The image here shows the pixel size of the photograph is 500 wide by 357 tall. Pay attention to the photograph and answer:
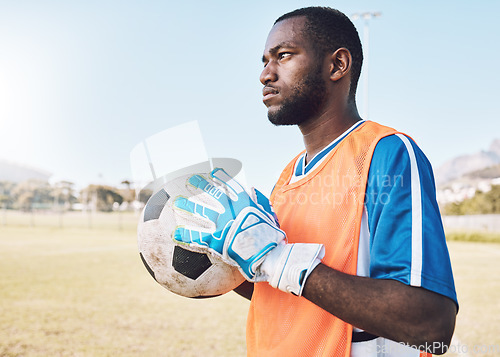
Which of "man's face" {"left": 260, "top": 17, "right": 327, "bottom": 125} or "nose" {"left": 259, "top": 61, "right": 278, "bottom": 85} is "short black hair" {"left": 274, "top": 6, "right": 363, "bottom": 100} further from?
"nose" {"left": 259, "top": 61, "right": 278, "bottom": 85}

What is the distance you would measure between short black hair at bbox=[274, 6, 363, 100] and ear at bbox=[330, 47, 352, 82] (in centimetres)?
3

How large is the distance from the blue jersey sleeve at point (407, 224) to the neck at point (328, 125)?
38 centimetres

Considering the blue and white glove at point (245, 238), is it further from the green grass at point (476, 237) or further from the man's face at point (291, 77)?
the green grass at point (476, 237)

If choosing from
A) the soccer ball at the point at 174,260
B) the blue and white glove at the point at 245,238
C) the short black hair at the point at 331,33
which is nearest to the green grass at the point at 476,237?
the short black hair at the point at 331,33

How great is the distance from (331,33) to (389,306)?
1.08 meters

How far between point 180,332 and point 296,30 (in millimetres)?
4647

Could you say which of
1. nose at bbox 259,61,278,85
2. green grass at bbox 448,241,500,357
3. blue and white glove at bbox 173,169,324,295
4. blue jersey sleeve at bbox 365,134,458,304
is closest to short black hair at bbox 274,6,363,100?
nose at bbox 259,61,278,85

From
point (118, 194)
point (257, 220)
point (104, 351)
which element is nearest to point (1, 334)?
point (104, 351)

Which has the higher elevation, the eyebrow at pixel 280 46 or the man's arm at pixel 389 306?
the eyebrow at pixel 280 46

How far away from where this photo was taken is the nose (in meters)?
1.65

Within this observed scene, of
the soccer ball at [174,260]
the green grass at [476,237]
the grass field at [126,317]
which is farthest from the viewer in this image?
the green grass at [476,237]

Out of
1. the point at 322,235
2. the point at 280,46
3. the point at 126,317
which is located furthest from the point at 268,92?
the point at 126,317

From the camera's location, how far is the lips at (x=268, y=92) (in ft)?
5.46

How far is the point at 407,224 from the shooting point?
118cm
